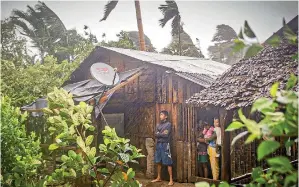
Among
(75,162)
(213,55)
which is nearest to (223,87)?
(75,162)

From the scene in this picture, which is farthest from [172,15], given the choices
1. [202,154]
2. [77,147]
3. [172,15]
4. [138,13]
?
[77,147]

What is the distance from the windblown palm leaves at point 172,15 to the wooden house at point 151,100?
6552 millimetres

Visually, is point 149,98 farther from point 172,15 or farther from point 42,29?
point 42,29

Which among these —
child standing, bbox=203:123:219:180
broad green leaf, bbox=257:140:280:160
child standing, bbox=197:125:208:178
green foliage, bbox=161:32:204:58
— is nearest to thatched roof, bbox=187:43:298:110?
child standing, bbox=203:123:219:180

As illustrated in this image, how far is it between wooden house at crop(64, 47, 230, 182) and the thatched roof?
1559mm

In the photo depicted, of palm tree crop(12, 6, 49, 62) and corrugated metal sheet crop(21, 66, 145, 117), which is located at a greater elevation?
palm tree crop(12, 6, 49, 62)

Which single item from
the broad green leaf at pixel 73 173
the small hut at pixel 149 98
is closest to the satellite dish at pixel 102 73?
the small hut at pixel 149 98

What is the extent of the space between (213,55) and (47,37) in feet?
61.9

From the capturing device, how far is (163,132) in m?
7.51

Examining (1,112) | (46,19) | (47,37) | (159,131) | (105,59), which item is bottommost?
(159,131)

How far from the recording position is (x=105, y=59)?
9898 mm

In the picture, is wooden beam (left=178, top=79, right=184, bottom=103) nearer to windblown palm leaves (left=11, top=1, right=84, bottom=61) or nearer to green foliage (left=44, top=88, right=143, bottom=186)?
green foliage (left=44, top=88, right=143, bottom=186)

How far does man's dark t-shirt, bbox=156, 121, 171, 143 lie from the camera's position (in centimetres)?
749

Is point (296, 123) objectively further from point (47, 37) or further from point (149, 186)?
point (47, 37)
